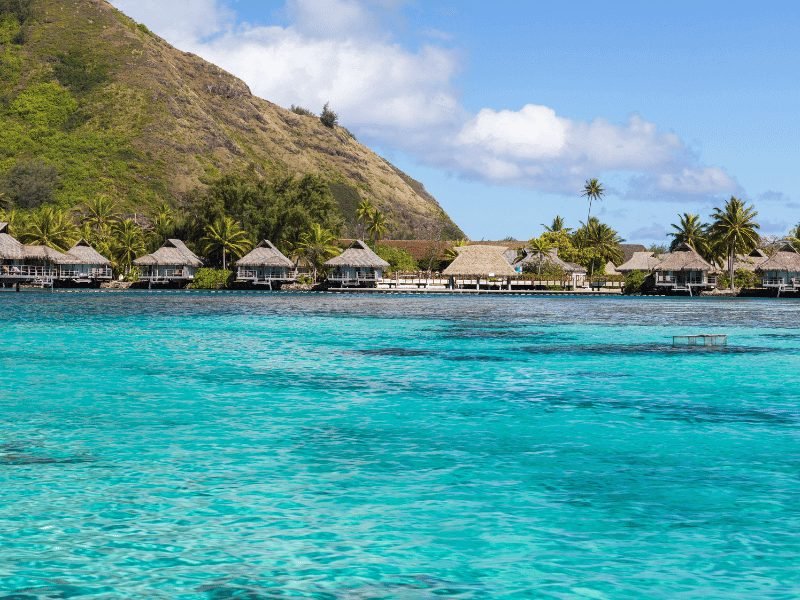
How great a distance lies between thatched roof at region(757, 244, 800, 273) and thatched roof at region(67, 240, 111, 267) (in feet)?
213

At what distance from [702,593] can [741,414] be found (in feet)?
35.2

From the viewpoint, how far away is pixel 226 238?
96.1m

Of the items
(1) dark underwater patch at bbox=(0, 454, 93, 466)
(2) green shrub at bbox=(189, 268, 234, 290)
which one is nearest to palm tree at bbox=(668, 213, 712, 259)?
(2) green shrub at bbox=(189, 268, 234, 290)

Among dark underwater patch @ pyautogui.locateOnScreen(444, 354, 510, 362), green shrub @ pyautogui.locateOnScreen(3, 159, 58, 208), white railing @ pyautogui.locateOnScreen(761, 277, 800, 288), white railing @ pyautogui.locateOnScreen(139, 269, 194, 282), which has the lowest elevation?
dark underwater patch @ pyautogui.locateOnScreen(444, 354, 510, 362)

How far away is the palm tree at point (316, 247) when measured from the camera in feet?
319

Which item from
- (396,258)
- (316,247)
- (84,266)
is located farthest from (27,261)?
(396,258)

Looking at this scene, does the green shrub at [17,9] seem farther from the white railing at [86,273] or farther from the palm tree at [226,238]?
the palm tree at [226,238]

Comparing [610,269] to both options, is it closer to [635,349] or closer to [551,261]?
[551,261]

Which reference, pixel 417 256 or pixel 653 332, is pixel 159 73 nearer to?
pixel 417 256

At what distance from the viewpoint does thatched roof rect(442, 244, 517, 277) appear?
99.2 meters

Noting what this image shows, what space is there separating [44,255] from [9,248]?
3208 mm

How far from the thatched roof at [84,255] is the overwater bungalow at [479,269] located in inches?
1373

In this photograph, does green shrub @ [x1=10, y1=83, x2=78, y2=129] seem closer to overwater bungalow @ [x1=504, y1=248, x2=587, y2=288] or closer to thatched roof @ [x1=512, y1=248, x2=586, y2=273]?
overwater bungalow @ [x1=504, y1=248, x2=587, y2=288]

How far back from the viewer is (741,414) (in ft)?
59.2
